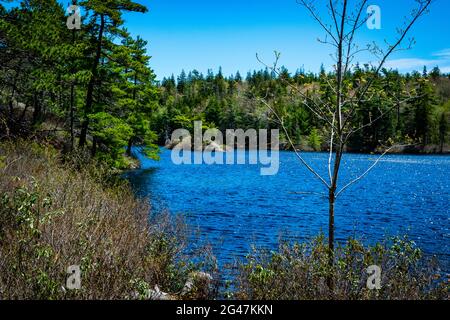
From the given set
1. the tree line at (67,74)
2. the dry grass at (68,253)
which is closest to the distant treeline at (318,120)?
the dry grass at (68,253)

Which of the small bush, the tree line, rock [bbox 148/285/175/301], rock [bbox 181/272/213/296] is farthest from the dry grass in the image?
the tree line

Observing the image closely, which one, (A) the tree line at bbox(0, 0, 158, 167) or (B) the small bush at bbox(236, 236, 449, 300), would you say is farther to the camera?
(A) the tree line at bbox(0, 0, 158, 167)

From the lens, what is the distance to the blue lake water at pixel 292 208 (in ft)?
57.8

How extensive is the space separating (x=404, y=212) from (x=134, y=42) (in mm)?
29100

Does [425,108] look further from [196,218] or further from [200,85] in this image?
[200,85]

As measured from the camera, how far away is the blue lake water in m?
17.6

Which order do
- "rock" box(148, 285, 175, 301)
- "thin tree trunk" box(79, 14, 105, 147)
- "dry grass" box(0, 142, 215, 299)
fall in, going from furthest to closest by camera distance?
"thin tree trunk" box(79, 14, 105, 147) < "rock" box(148, 285, 175, 301) < "dry grass" box(0, 142, 215, 299)

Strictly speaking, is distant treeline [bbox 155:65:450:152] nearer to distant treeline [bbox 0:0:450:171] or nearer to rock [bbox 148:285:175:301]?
distant treeline [bbox 0:0:450:171]

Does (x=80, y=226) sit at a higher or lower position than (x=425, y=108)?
lower

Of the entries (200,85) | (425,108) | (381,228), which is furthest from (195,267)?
(200,85)

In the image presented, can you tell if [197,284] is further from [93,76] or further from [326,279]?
[93,76]

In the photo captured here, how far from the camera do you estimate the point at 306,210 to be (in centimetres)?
2444

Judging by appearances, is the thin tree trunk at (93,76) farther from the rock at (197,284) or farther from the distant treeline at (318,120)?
the rock at (197,284)
